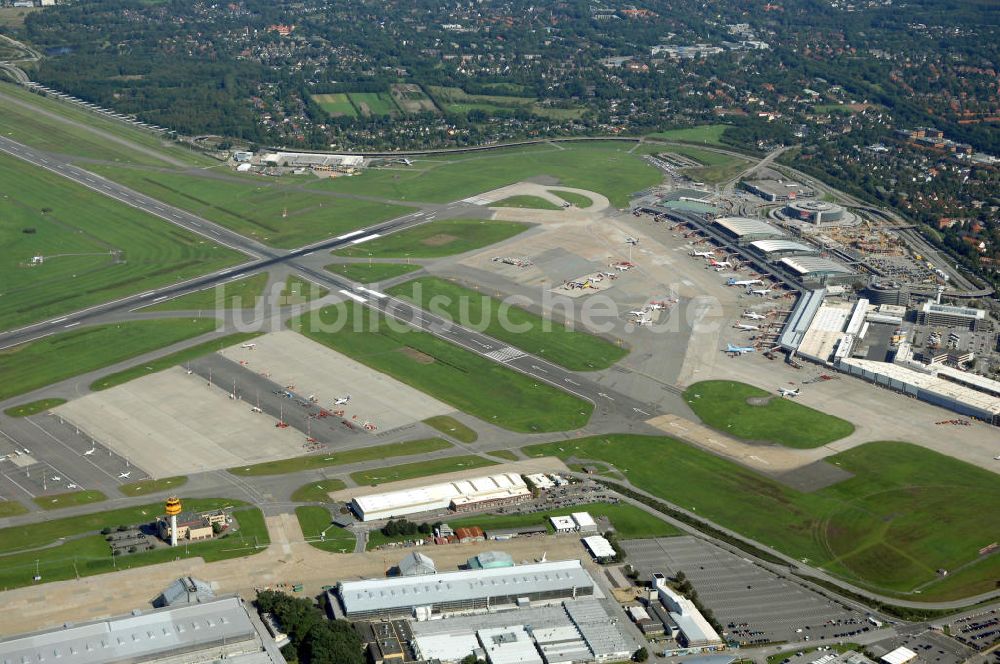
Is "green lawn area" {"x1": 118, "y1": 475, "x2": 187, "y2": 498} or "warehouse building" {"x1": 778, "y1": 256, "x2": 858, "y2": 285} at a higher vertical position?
"warehouse building" {"x1": 778, "y1": 256, "x2": 858, "y2": 285}

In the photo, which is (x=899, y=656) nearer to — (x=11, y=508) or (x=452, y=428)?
(x=452, y=428)

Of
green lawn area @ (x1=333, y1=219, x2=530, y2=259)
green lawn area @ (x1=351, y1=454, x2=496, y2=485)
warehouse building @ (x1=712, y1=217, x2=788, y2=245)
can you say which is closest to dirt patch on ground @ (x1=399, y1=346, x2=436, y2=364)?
green lawn area @ (x1=351, y1=454, x2=496, y2=485)

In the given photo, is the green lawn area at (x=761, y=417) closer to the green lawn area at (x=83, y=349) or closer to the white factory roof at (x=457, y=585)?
the white factory roof at (x=457, y=585)

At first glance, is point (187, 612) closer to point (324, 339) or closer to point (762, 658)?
point (762, 658)

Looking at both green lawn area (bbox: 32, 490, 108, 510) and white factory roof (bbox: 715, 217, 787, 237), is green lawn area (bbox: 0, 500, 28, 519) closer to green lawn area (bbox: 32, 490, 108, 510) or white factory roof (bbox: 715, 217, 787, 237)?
green lawn area (bbox: 32, 490, 108, 510)

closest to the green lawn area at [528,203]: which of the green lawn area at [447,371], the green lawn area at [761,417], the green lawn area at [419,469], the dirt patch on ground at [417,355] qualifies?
the green lawn area at [447,371]

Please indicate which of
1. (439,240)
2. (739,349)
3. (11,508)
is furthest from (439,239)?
(11,508)
